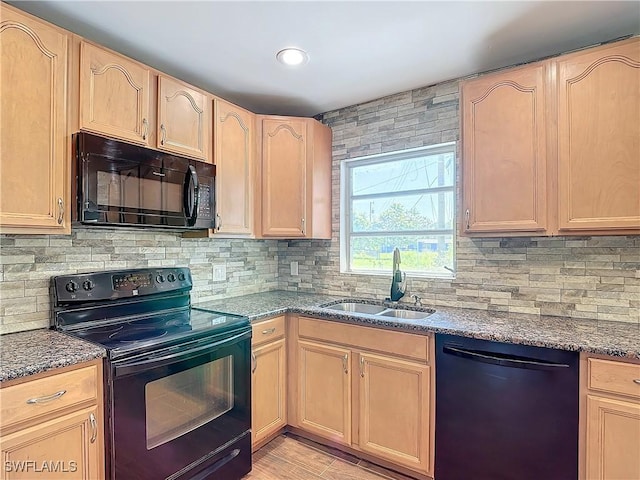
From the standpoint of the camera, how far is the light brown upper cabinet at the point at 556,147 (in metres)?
1.65

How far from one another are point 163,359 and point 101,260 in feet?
2.56

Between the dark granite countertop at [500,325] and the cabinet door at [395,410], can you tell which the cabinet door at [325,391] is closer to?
the cabinet door at [395,410]

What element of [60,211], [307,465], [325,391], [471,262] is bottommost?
[307,465]

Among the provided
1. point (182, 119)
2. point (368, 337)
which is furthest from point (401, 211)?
point (182, 119)

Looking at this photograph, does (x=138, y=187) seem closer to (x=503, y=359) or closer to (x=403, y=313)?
(x=403, y=313)

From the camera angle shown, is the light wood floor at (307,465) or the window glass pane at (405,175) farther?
the window glass pane at (405,175)

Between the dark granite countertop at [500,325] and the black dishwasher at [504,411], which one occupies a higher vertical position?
the dark granite countertop at [500,325]

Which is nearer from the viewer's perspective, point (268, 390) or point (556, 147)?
point (556, 147)

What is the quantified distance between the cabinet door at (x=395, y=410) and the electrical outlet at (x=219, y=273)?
1219mm

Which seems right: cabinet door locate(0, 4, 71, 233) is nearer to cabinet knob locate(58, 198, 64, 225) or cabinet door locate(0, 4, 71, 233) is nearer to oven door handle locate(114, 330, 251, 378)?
cabinet knob locate(58, 198, 64, 225)

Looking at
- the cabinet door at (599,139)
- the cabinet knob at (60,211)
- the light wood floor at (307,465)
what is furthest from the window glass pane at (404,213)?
the cabinet knob at (60,211)

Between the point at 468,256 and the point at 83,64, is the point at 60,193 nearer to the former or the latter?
the point at 83,64

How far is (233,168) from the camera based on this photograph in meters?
2.41

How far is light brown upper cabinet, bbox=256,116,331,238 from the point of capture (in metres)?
2.62
